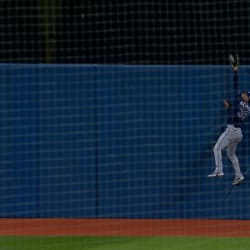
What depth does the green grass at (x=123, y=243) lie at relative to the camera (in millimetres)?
10656

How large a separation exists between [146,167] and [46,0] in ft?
9.61

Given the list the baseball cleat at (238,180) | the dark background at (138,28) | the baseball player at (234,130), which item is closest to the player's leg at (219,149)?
the baseball player at (234,130)

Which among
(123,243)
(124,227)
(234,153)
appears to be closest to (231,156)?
(234,153)

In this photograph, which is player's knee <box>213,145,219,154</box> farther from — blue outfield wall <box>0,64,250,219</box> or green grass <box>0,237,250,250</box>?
green grass <box>0,237,250,250</box>

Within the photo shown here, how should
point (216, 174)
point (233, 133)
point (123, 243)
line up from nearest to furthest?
point (123, 243)
point (233, 133)
point (216, 174)

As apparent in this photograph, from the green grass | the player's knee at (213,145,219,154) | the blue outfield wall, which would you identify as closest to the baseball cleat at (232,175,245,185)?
the blue outfield wall

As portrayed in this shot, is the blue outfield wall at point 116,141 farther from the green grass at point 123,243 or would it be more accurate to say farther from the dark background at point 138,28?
the green grass at point 123,243

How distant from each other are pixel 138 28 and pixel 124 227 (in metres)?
3.38

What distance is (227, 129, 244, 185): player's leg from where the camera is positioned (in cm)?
1285

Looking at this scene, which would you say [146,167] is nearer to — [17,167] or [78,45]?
[17,167]

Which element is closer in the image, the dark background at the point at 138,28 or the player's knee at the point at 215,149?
the player's knee at the point at 215,149

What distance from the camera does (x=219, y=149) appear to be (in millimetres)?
12938

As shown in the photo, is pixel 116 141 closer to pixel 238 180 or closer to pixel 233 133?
pixel 233 133

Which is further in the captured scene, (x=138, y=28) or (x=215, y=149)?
(x=138, y=28)
